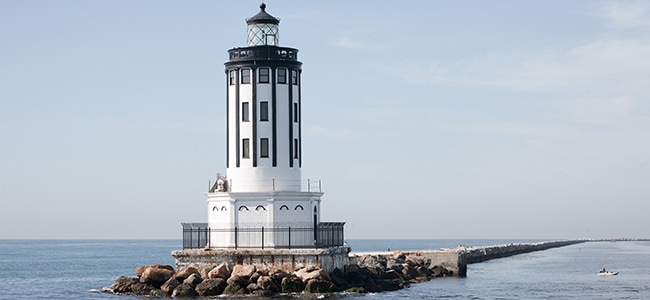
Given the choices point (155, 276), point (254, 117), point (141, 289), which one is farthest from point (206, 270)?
point (254, 117)

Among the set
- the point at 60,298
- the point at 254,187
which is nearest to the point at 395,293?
the point at 254,187

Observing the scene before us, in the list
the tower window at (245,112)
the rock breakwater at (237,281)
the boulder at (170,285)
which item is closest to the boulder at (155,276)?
the rock breakwater at (237,281)

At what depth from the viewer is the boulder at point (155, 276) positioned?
1668 inches

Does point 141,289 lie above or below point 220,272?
below

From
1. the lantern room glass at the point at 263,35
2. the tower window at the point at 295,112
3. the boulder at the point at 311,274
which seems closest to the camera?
the boulder at the point at 311,274

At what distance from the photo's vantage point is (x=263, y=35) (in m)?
46.0

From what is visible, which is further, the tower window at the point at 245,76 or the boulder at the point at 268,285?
the tower window at the point at 245,76

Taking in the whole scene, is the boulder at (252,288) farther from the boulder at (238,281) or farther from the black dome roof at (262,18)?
the black dome roof at (262,18)

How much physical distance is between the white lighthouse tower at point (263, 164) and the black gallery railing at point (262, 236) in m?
0.04

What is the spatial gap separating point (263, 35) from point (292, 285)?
463 inches

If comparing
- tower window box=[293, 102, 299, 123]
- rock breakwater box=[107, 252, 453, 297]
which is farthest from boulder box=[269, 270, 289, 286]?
tower window box=[293, 102, 299, 123]

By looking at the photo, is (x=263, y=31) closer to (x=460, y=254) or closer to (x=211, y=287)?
(x=211, y=287)

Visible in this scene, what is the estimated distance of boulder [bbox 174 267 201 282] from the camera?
139ft

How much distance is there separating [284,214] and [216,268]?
4.12m
